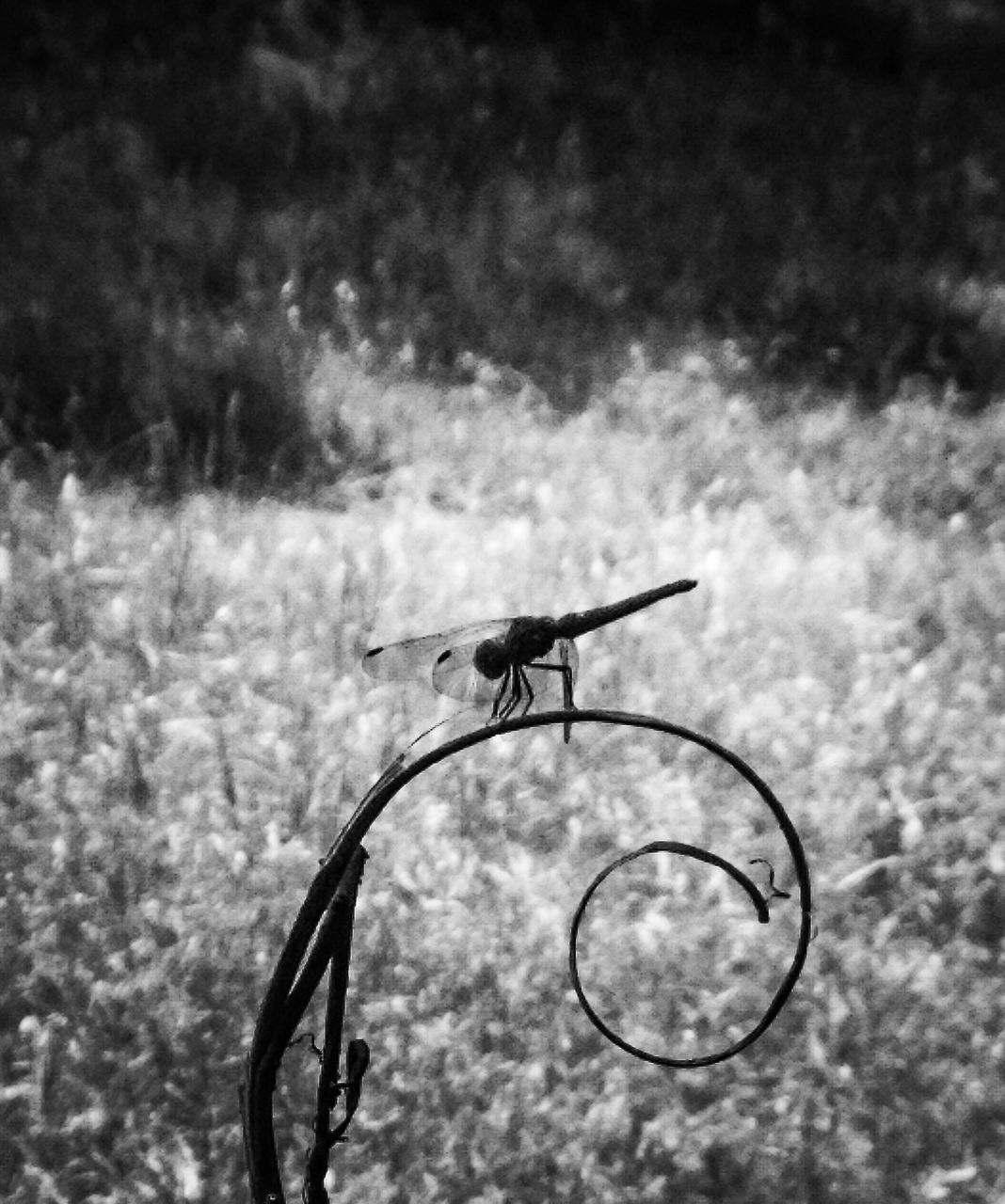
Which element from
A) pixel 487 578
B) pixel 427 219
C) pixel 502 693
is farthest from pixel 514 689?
pixel 427 219

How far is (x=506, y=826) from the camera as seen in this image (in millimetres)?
3496

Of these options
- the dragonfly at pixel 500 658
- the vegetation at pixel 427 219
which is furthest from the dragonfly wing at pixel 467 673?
the vegetation at pixel 427 219

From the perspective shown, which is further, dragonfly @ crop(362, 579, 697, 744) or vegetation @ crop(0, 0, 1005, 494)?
vegetation @ crop(0, 0, 1005, 494)

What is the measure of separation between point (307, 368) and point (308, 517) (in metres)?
0.91

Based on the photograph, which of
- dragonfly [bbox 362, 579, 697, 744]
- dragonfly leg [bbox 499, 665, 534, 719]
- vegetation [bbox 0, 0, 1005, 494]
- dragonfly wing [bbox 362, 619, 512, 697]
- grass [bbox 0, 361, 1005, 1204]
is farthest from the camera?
vegetation [bbox 0, 0, 1005, 494]

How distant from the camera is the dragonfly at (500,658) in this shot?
1552 millimetres

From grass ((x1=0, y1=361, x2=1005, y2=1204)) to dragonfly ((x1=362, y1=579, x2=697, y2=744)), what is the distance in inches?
54.5

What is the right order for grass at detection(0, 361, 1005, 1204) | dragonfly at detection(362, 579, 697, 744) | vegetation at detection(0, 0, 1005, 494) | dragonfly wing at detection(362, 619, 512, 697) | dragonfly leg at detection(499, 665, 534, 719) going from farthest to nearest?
vegetation at detection(0, 0, 1005, 494) < grass at detection(0, 361, 1005, 1204) < dragonfly wing at detection(362, 619, 512, 697) < dragonfly leg at detection(499, 665, 534, 719) < dragonfly at detection(362, 579, 697, 744)

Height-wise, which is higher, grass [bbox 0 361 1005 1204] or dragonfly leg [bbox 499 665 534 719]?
dragonfly leg [bbox 499 665 534 719]

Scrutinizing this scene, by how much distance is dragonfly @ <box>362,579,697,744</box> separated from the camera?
1552 mm

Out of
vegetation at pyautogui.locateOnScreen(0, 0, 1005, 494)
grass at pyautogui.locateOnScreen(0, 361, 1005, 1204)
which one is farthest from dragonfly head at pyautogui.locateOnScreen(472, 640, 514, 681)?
vegetation at pyautogui.locateOnScreen(0, 0, 1005, 494)

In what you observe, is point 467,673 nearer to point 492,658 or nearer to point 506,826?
point 492,658

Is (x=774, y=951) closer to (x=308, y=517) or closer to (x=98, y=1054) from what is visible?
(x=98, y=1054)

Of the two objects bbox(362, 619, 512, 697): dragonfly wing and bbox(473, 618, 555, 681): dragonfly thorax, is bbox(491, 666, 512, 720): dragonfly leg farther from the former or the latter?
bbox(362, 619, 512, 697): dragonfly wing
